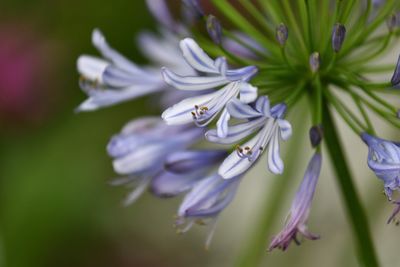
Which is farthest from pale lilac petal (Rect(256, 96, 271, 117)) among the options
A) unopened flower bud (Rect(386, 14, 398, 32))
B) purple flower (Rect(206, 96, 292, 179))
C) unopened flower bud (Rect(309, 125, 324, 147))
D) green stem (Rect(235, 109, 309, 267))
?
green stem (Rect(235, 109, 309, 267))

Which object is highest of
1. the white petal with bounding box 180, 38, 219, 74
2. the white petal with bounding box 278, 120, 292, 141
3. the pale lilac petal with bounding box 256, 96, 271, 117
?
the white petal with bounding box 180, 38, 219, 74

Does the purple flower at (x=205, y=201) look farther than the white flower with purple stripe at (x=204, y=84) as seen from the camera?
Yes

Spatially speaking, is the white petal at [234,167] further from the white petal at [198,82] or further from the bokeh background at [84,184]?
the bokeh background at [84,184]

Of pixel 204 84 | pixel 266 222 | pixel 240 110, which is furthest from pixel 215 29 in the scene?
pixel 266 222

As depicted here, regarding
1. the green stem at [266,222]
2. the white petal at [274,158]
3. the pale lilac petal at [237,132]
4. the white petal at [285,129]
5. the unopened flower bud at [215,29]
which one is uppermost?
the unopened flower bud at [215,29]

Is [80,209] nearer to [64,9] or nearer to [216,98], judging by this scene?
[64,9]

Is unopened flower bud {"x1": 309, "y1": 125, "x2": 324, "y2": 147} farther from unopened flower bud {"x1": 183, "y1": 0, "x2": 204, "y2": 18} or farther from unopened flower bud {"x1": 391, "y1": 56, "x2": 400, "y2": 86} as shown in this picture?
unopened flower bud {"x1": 183, "y1": 0, "x2": 204, "y2": 18}

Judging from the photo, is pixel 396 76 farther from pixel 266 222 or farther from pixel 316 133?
pixel 266 222

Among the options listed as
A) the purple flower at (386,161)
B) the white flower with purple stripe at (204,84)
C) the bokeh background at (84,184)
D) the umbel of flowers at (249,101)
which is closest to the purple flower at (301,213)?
the umbel of flowers at (249,101)
